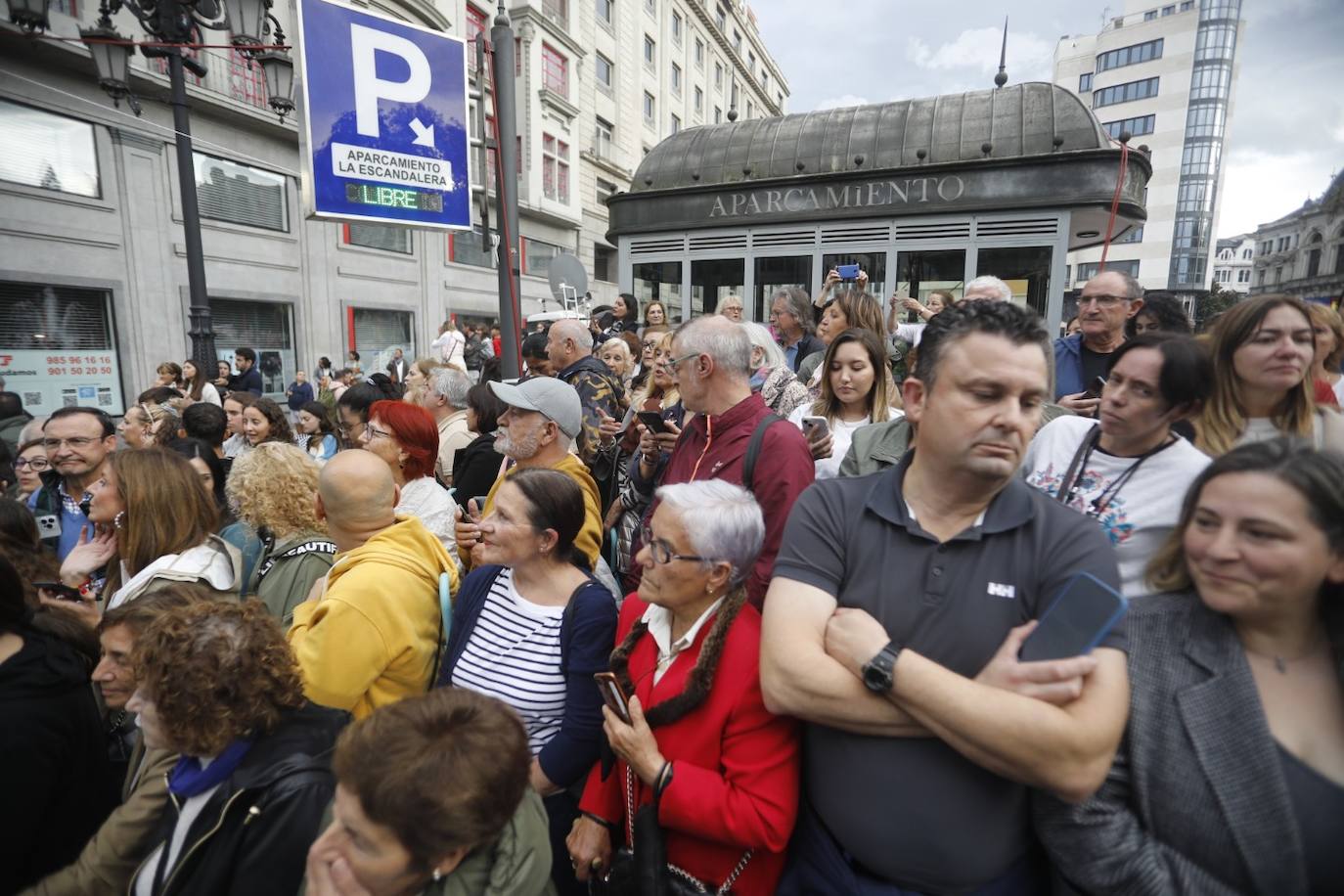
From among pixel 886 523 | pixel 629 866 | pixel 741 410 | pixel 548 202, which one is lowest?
pixel 629 866

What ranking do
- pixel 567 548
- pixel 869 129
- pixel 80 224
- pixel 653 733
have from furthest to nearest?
pixel 80 224 < pixel 869 129 < pixel 567 548 < pixel 653 733

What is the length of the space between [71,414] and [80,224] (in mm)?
11667

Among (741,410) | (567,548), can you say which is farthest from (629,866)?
(741,410)

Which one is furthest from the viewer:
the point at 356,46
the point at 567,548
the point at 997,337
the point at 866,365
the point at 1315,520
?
the point at 356,46

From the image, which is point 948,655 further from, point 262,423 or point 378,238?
point 378,238

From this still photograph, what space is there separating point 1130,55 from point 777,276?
Answer: 2524 inches

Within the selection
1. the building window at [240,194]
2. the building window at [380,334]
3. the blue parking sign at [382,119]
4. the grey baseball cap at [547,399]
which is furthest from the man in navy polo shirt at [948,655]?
the building window at [380,334]

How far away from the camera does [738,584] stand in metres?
1.90

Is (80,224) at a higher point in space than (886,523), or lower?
higher

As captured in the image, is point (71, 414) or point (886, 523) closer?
point (886, 523)

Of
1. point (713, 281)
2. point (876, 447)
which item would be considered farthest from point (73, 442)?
point (713, 281)

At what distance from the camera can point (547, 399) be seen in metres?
3.17

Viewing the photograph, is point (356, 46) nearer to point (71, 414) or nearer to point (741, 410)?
point (71, 414)

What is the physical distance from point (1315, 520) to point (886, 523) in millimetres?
863
